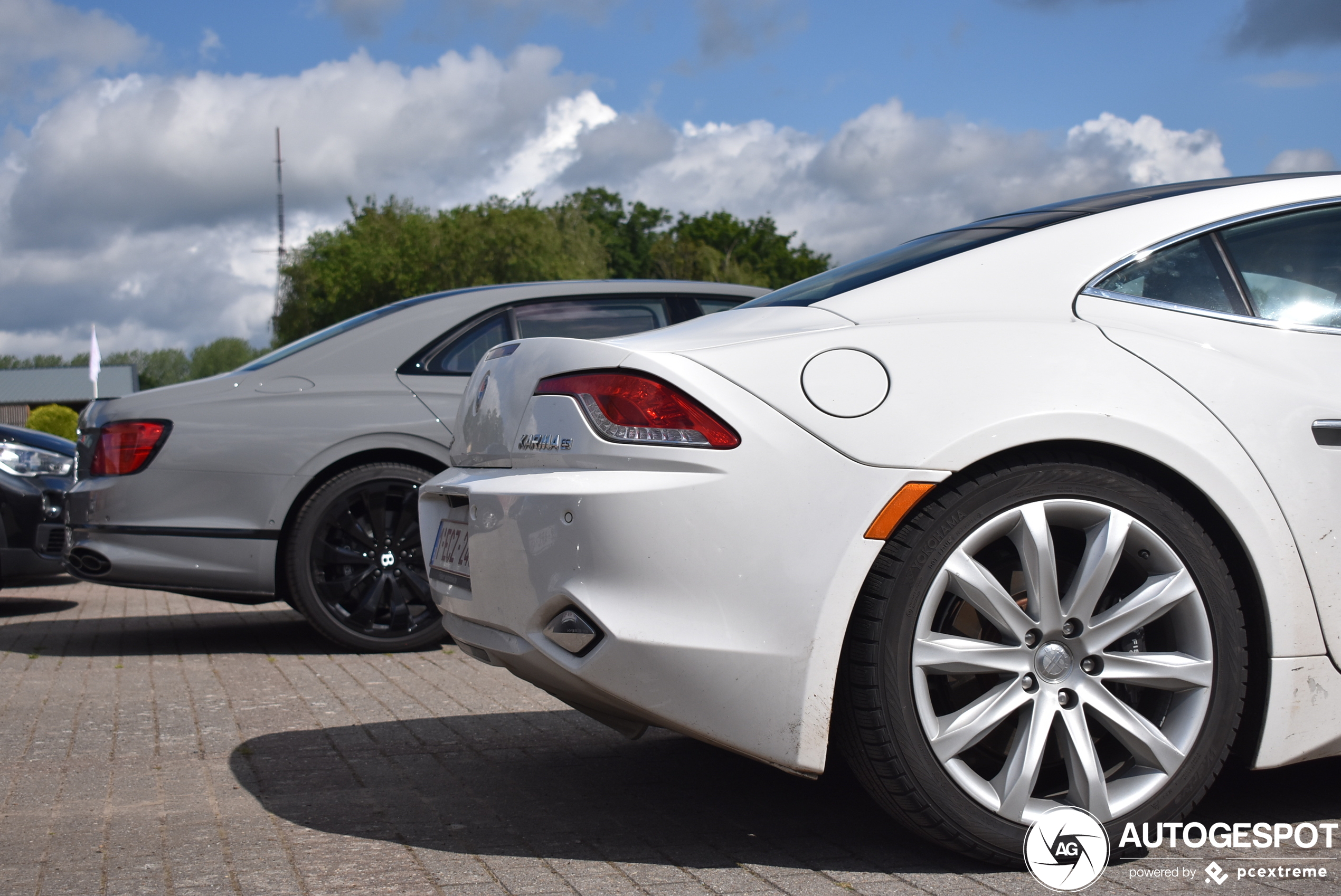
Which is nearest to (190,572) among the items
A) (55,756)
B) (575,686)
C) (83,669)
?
(83,669)

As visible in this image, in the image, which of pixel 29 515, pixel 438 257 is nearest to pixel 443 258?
pixel 438 257

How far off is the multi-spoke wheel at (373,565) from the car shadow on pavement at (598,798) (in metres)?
1.59

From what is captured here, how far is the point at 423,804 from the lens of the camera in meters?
3.48

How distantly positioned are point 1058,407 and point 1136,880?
105cm

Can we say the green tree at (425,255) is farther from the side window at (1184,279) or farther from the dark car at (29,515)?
the side window at (1184,279)

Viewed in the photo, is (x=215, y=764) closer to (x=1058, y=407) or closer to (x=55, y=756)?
(x=55, y=756)

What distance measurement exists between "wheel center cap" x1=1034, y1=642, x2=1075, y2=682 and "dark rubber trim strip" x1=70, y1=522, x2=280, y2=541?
4.01 m

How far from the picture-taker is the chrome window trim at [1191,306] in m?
3.02

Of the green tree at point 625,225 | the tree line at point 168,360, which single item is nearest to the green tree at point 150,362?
the tree line at point 168,360

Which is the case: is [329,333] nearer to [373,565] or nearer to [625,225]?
[373,565]

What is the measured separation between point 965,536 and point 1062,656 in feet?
1.16

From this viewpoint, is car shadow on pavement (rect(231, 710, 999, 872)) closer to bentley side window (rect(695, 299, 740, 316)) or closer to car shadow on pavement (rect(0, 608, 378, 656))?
car shadow on pavement (rect(0, 608, 378, 656))

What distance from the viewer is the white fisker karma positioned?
2.73 m
